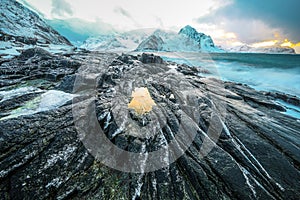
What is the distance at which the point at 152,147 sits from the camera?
19.9 ft

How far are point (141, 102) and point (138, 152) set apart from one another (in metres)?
3.82

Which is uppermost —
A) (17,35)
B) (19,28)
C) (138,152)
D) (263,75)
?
(19,28)

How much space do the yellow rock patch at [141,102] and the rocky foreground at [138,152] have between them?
1.30ft

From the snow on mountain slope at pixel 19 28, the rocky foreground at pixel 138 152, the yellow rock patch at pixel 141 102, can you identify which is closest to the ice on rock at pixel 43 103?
the rocky foreground at pixel 138 152

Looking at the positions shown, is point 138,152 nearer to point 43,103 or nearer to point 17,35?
point 43,103

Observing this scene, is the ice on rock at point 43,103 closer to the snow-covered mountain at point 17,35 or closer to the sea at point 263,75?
the sea at point 263,75

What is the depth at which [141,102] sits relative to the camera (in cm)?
898

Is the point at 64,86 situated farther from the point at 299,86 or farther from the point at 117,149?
the point at 299,86

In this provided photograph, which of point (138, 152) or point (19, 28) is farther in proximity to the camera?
point (19, 28)

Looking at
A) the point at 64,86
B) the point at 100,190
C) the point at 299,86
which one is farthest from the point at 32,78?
the point at 299,86

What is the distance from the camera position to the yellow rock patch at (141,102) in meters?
8.14

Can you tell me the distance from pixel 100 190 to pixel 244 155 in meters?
6.18

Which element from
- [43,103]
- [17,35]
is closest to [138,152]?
[43,103]

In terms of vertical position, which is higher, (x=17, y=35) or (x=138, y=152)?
(x=17, y=35)
